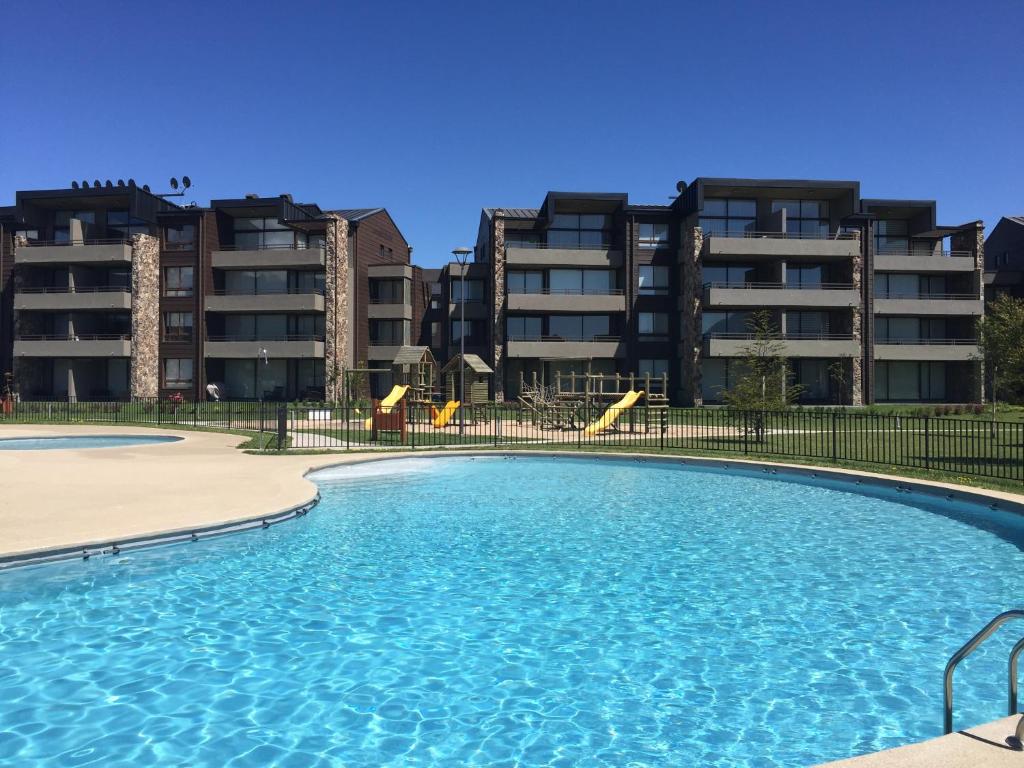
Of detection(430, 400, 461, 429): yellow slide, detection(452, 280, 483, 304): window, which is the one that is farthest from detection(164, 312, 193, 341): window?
detection(430, 400, 461, 429): yellow slide

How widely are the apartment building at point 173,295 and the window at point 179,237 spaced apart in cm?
7

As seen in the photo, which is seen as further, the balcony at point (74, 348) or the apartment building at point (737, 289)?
the balcony at point (74, 348)

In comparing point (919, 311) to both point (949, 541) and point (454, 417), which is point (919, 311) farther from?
point (949, 541)

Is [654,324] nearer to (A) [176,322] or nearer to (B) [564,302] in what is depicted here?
(B) [564,302]

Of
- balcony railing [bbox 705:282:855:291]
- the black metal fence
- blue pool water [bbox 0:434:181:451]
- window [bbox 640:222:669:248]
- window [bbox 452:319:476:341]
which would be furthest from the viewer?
window [bbox 452:319:476:341]

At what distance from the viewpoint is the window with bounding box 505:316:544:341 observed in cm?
4794

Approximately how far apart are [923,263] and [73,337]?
6069cm

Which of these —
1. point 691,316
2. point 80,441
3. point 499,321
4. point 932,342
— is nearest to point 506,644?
point 80,441

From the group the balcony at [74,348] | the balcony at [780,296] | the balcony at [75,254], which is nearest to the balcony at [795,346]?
the balcony at [780,296]

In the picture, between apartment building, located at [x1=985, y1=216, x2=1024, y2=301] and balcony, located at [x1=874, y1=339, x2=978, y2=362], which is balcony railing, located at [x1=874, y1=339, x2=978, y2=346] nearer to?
balcony, located at [x1=874, y1=339, x2=978, y2=362]

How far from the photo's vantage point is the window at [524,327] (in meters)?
47.9

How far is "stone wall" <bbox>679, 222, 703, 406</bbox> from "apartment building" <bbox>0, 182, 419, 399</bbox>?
23.7m

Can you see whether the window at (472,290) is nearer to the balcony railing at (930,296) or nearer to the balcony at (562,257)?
the balcony at (562,257)

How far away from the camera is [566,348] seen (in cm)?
4578
